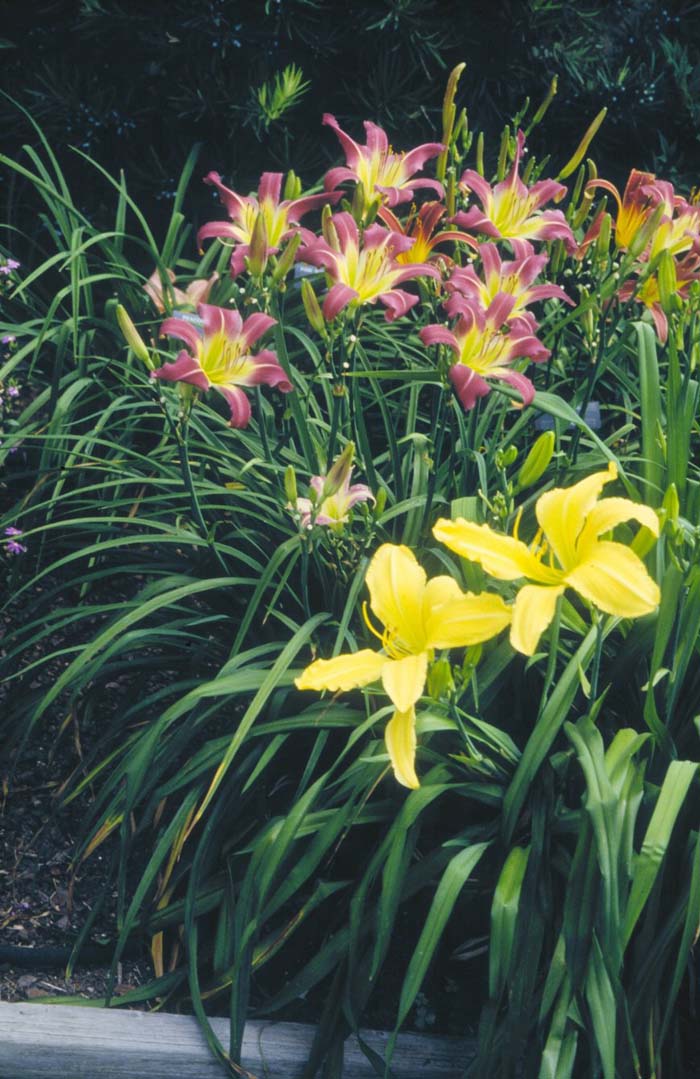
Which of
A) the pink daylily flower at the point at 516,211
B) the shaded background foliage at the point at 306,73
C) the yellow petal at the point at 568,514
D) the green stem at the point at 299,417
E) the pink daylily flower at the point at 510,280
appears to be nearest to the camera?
the yellow petal at the point at 568,514

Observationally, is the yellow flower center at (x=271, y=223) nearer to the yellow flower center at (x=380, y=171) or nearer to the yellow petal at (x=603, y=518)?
the yellow flower center at (x=380, y=171)

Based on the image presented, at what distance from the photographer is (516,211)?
6.08ft

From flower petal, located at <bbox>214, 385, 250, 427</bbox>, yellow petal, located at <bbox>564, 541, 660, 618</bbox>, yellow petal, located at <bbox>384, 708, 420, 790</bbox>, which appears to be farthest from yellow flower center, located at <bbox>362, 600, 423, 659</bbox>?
flower petal, located at <bbox>214, 385, 250, 427</bbox>

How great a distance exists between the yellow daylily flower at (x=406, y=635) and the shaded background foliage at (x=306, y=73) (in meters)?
1.89

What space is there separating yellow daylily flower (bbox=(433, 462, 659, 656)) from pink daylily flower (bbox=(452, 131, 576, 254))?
A: 79cm

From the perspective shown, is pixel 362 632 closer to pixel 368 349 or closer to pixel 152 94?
pixel 368 349

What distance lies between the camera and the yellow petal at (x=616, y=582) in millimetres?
1056

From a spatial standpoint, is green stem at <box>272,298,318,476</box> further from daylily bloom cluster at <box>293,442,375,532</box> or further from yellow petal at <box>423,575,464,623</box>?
yellow petal at <box>423,575,464,623</box>

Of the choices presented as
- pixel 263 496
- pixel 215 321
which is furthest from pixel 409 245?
pixel 263 496

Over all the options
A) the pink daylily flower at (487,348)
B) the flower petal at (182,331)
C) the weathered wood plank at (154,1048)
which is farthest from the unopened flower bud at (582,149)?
the weathered wood plank at (154,1048)

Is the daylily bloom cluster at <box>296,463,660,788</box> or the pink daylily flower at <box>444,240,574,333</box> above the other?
the pink daylily flower at <box>444,240,574,333</box>

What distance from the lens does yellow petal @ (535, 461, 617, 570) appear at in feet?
3.83

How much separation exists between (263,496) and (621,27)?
213cm

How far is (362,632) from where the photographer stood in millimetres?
1865
